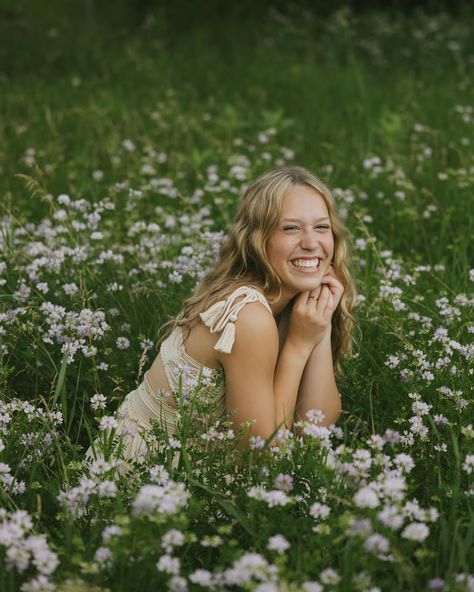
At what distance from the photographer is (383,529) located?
7.67ft

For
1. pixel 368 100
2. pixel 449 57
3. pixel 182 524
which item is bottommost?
pixel 182 524

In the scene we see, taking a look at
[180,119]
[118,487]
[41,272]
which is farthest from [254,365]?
[180,119]

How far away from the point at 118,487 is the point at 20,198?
3864mm

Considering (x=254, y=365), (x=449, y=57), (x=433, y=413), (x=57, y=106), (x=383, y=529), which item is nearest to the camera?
(x=383, y=529)

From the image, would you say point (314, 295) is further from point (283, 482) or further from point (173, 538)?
point (173, 538)

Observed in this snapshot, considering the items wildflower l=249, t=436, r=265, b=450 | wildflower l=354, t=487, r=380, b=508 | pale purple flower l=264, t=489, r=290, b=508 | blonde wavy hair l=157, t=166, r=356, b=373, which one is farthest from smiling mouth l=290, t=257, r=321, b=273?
wildflower l=354, t=487, r=380, b=508

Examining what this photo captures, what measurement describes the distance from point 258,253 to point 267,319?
387 millimetres

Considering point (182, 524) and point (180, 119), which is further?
point (180, 119)

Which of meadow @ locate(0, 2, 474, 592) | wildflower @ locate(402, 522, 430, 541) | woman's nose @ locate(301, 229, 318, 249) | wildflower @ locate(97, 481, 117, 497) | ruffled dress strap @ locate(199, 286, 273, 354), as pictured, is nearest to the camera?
wildflower @ locate(402, 522, 430, 541)

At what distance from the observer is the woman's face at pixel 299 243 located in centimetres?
338

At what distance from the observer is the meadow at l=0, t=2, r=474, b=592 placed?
2.29m

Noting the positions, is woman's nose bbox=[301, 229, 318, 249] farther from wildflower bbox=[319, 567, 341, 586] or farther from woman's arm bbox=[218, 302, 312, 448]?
wildflower bbox=[319, 567, 341, 586]

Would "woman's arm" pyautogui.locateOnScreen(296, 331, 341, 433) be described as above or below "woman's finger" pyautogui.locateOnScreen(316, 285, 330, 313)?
below

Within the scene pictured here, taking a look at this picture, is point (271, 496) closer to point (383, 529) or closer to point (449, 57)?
point (383, 529)
